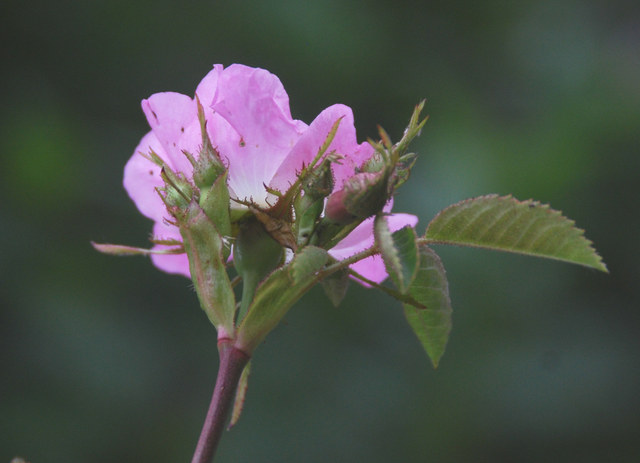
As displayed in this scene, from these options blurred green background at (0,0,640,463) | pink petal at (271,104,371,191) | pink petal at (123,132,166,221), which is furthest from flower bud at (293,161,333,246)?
blurred green background at (0,0,640,463)

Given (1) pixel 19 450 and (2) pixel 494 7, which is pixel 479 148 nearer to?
(2) pixel 494 7

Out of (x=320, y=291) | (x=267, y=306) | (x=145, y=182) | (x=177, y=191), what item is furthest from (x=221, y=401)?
(x=320, y=291)

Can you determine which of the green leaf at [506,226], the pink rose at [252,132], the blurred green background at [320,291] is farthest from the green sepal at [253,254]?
the blurred green background at [320,291]

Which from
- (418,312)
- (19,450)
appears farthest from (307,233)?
(19,450)

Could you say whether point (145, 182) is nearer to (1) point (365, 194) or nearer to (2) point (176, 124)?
(2) point (176, 124)

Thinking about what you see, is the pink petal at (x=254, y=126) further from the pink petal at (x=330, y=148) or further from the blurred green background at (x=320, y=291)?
the blurred green background at (x=320, y=291)

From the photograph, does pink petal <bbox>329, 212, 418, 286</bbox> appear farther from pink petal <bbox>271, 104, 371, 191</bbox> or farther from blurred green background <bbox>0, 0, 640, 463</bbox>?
blurred green background <bbox>0, 0, 640, 463</bbox>
